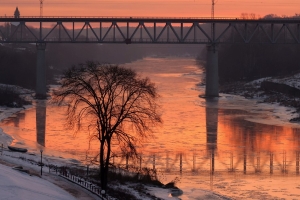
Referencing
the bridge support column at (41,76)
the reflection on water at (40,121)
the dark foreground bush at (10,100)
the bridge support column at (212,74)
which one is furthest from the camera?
the bridge support column at (212,74)

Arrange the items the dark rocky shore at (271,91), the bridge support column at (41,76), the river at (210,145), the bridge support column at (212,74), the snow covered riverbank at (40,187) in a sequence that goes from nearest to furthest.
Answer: the snow covered riverbank at (40,187)
the river at (210,145)
the dark rocky shore at (271,91)
the bridge support column at (41,76)
the bridge support column at (212,74)

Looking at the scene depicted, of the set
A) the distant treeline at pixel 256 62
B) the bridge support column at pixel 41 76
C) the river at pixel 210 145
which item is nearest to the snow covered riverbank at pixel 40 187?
the river at pixel 210 145

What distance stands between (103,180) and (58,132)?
2022 cm

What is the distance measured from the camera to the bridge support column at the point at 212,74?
8012cm

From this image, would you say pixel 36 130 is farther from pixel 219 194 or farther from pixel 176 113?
pixel 219 194

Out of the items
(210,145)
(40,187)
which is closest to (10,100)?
(210,145)

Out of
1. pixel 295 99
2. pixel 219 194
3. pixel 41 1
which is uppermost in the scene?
pixel 41 1

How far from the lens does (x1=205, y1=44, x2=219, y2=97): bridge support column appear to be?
263 feet

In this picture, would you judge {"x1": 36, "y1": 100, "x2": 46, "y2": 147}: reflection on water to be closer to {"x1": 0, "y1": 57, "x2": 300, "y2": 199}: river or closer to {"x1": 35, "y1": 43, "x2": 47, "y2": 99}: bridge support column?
{"x1": 0, "y1": 57, "x2": 300, "y2": 199}: river

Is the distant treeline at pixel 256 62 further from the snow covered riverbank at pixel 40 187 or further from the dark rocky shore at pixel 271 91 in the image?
the snow covered riverbank at pixel 40 187

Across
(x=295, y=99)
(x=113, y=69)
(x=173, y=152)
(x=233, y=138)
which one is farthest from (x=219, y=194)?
(x=295, y=99)

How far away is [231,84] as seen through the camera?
97.8 meters

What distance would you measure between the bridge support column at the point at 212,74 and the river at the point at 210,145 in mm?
10288

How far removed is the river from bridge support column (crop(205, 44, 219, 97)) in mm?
10288
